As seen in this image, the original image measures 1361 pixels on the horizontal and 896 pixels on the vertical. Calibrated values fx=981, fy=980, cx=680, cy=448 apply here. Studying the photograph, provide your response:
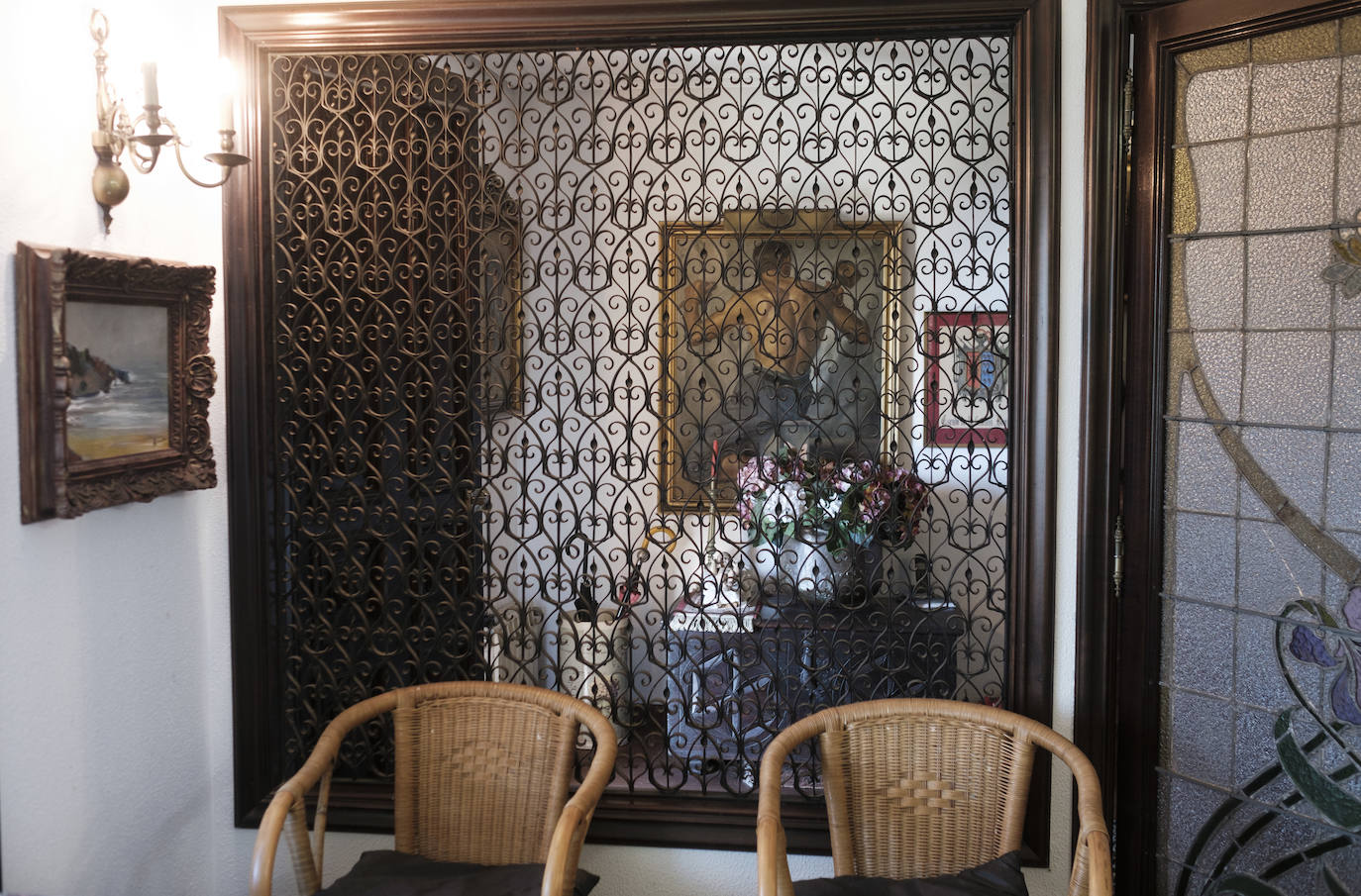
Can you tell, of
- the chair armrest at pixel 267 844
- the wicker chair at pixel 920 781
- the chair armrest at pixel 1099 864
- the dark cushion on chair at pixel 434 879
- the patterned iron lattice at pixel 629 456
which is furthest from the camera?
the patterned iron lattice at pixel 629 456

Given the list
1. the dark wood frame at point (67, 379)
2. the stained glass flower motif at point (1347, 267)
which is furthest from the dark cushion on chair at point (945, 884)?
the dark wood frame at point (67, 379)

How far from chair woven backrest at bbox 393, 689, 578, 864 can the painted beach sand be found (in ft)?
2.59

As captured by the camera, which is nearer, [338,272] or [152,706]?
[152,706]

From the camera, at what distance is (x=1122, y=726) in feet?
7.06

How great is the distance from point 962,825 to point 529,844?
932 millimetres

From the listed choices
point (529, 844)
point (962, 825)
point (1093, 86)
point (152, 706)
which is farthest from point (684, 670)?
point (1093, 86)

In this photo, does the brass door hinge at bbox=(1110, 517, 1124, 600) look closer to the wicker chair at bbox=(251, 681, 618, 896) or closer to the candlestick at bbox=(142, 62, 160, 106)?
the wicker chair at bbox=(251, 681, 618, 896)

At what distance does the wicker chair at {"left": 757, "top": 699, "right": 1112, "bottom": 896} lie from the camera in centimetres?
204

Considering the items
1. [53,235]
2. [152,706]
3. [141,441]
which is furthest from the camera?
[152,706]

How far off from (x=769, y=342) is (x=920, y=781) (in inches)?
57.4

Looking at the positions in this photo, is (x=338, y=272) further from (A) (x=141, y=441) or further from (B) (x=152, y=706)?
(B) (x=152, y=706)

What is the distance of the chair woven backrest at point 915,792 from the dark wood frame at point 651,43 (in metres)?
0.22

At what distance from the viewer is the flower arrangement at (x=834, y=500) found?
2318 millimetres

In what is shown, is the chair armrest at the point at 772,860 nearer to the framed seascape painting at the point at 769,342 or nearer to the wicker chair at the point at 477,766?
the wicker chair at the point at 477,766
